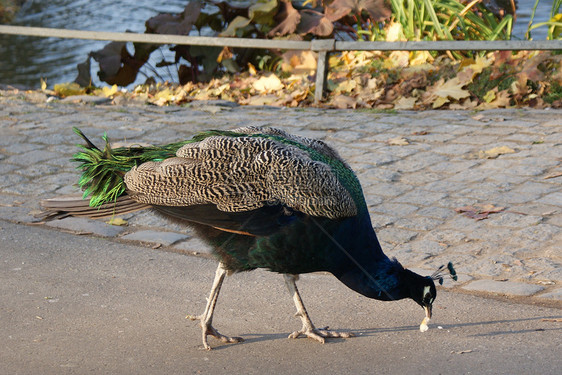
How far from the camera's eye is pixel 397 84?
9461 millimetres

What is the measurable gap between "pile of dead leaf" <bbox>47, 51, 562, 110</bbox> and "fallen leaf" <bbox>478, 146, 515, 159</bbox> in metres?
1.84

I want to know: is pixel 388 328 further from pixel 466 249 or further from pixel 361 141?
pixel 361 141

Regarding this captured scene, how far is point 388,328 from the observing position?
4.14 m

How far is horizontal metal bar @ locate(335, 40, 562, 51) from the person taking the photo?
27.2 feet

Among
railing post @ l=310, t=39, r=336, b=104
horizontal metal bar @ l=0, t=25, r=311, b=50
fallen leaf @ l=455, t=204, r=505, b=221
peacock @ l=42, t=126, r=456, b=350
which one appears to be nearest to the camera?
peacock @ l=42, t=126, r=456, b=350

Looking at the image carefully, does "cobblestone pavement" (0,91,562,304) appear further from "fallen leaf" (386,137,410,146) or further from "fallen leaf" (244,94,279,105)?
"fallen leaf" (244,94,279,105)

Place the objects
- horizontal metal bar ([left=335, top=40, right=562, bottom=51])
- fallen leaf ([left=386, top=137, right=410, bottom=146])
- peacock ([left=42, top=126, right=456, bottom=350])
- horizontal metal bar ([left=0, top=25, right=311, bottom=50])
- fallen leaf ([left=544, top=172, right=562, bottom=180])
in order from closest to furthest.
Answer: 1. peacock ([left=42, top=126, right=456, bottom=350])
2. fallen leaf ([left=544, top=172, right=562, bottom=180])
3. fallen leaf ([left=386, top=137, right=410, bottom=146])
4. horizontal metal bar ([left=335, top=40, right=562, bottom=51])
5. horizontal metal bar ([left=0, top=25, right=311, bottom=50])

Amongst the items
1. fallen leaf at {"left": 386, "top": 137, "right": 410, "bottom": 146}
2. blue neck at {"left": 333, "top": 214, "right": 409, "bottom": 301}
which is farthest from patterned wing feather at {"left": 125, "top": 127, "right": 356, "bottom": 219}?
fallen leaf at {"left": 386, "top": 137, "right": 410, "bottom": 146}

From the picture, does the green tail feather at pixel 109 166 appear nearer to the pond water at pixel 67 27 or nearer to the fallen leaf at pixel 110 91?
the fallen leaf at pixel 110 91

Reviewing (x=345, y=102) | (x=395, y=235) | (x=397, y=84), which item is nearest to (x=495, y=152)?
(x=395, y=235)

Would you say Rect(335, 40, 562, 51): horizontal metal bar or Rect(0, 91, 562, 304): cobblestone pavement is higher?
Rect(335, 40, 562, 51): horizontal metal bar

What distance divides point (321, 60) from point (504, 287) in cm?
522

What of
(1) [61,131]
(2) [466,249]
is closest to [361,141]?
(2) [466,249]

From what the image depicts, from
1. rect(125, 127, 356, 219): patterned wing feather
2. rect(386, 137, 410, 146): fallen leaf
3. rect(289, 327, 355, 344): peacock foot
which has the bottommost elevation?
rect(386, 137, 410, 146): fallen leaf
